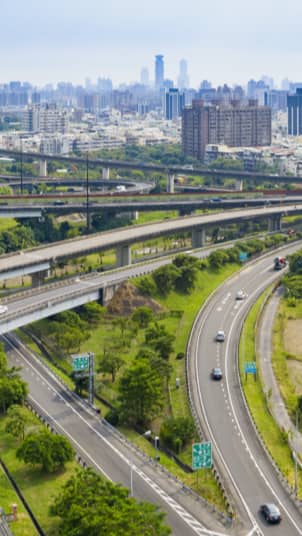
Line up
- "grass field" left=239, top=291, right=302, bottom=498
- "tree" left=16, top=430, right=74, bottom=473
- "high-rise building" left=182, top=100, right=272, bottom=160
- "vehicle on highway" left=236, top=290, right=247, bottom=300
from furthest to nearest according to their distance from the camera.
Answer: "high-rise building" left=182, top=100, right=272, bottom=160
"vehicle on highway" left=236, top=290, right=247, bottom=300
"grass field" left=239, top=291, right=302, bottom=498
"tree" left=16, top=430, right=74, bottom=473

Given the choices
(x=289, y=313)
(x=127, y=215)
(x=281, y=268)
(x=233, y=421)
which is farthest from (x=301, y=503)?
(x=127, y=215)

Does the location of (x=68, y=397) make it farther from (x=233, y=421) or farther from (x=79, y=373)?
(x=233, y=421)

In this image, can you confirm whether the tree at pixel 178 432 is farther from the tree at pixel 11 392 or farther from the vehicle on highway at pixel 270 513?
the tree at pixel 11 392

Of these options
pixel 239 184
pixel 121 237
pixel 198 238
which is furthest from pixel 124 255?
pixel 239 184

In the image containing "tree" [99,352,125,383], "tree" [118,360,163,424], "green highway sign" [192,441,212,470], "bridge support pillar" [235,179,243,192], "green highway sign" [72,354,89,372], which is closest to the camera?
"green highway sign" [192,441,212,470]

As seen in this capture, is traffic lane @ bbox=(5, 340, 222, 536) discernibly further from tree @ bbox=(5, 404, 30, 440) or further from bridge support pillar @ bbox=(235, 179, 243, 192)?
bridge support pillar @ bbox=(235, 179, 243, 192)

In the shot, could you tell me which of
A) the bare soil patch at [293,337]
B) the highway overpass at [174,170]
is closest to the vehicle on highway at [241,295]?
the bare soil patch at [293,337]

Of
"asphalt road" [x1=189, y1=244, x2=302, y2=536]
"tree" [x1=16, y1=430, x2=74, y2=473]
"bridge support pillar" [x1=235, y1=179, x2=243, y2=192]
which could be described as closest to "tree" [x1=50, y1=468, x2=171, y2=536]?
"tree" [x1=16, y1=430, x2=74, y2=473]
